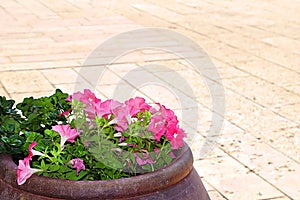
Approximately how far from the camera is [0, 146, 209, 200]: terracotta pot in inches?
71.7

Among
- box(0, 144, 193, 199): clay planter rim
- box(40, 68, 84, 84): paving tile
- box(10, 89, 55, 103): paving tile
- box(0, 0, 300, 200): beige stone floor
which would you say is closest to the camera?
box(0, 144, 193, 199): clay planter rim

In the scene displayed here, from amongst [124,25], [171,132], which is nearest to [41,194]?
[171,132]

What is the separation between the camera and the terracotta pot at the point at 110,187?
1.82 m

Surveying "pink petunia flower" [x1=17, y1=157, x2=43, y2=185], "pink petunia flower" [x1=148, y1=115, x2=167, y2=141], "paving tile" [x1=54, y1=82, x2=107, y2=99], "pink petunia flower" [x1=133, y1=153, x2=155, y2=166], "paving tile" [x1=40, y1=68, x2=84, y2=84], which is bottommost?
"paving tile" [x1=40, y1=68, x2=84, y2=84]

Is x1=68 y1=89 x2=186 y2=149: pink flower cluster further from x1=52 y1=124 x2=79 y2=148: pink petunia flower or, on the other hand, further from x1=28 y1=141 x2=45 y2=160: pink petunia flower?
x1=28 y1=141 x2=45 y2=160: pink petunia flower

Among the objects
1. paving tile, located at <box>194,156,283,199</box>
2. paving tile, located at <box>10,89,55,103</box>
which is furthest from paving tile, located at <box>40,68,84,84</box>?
paving tile, located at <box>194,156,283,199</box>

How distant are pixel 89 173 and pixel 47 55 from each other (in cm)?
478

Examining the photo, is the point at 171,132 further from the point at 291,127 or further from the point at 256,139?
the point at 291,127

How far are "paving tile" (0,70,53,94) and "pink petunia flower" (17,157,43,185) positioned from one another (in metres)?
3.58

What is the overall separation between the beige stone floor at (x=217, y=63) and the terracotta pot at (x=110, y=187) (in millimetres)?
1670

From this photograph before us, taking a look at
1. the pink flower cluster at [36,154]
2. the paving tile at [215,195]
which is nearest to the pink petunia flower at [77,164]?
the pink flower cluster at [36,154]

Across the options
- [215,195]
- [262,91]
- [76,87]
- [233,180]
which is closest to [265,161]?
[233,180]

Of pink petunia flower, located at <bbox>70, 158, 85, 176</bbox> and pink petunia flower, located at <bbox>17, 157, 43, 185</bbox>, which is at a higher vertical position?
pink petunia flower, located at <bbox>70, 158, 85, 176</bbox>

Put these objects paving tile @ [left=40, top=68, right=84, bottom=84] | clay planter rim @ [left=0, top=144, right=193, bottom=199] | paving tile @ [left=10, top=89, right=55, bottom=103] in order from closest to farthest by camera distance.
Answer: clay planter rim @ [left=0, top=144, right=193, bottom=199] → paving tile @ [left=10, top=89, right=55, bottom=103] → paving tile @ [left=40, top=68, right=84, bottom=84]
